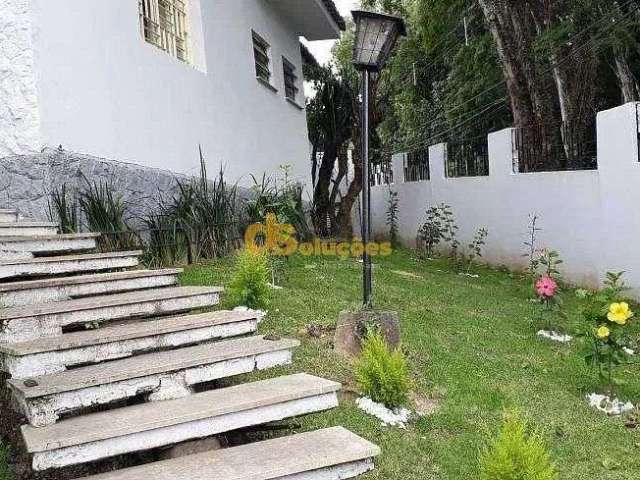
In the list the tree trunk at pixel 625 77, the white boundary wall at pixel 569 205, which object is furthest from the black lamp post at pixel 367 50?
the tree trunk at pixel 625 77

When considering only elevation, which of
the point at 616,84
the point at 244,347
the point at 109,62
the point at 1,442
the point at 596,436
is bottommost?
the point at 596,436

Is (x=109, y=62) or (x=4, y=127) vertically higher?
(x=109, y=62)

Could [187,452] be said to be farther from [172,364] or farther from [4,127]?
[4,127]

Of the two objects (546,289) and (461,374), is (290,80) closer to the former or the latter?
(546,289)

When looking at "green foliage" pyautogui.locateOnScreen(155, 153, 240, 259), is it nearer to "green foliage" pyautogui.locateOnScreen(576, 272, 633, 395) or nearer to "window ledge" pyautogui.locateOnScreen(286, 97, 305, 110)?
"green foliage" pyautogui.locateOnScreen(576, 272, 633, 395)

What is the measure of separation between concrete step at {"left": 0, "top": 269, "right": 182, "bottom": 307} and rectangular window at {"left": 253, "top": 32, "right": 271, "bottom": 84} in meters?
5.88

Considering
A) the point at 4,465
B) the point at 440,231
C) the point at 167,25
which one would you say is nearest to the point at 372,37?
the point at 167,25

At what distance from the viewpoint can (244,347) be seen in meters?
2.62

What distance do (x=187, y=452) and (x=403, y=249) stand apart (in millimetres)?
9368

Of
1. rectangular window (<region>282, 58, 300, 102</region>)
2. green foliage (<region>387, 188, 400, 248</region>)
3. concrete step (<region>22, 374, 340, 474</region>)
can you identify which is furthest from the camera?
green foliage (<region>387, 188, 400, 248</region>)

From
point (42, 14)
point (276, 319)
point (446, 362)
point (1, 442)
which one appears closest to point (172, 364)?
point (1, 442)

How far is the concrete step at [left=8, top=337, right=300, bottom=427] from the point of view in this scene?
6.84 feet

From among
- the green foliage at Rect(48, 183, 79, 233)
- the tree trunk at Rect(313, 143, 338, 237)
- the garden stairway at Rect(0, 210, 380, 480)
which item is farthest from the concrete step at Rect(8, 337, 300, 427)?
the tree trunk at Rect(313, 143, 338, 237)

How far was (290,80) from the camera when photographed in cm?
1110
